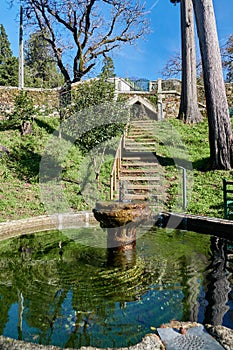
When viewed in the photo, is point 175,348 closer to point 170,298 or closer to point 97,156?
point 170,298

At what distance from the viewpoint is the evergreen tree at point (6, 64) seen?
30.4 m

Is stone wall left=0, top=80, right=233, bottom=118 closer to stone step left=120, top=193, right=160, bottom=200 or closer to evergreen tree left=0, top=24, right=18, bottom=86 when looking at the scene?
stone step left=120, top=193, right=160, bottom=200

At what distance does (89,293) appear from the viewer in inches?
132

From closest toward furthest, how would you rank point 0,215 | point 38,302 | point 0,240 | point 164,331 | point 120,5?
point 164,331 → point 38,302 → point 0,240 → point 0,215 → point 120,5

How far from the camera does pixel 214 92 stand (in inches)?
381

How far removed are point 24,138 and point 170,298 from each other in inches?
370

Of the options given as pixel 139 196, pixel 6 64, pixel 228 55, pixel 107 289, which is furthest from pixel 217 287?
pixel 6 64

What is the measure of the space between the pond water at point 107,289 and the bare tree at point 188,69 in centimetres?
958

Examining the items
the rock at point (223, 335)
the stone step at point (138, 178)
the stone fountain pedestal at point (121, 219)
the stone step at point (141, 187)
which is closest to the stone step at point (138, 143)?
the stone step at point (138, 178)

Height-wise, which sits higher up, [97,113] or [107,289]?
[97,113]

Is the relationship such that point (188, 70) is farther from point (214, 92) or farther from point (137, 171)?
point (137, 171)

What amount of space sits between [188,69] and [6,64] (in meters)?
23.5

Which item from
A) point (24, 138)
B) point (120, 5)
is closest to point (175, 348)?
point (24, 138)

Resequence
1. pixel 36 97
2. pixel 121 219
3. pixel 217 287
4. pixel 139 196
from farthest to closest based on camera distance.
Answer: pixel 36 97 → pixel 139 196 → pixel 121 219 → pixel 217 287
